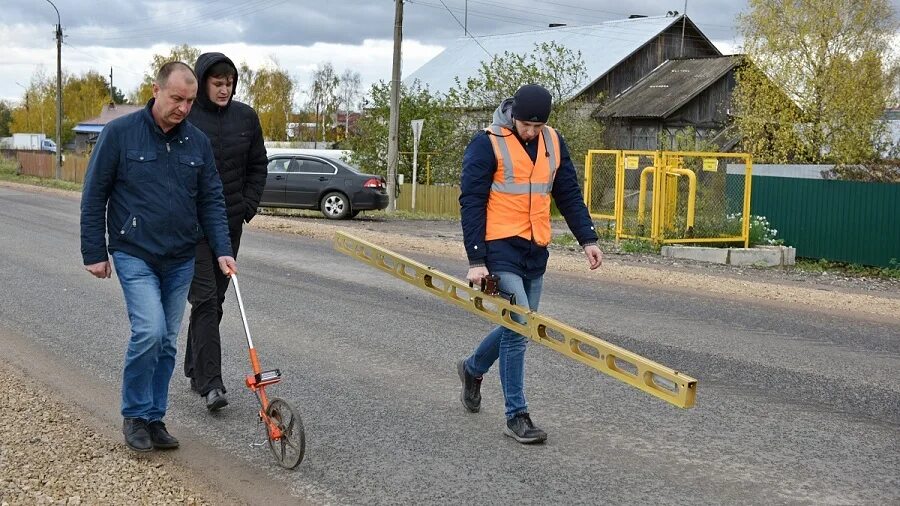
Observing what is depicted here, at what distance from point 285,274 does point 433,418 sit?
286 inches

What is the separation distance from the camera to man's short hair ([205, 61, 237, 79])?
5.88 m

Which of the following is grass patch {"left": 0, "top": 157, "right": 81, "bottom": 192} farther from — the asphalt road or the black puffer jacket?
the black puffer jacket

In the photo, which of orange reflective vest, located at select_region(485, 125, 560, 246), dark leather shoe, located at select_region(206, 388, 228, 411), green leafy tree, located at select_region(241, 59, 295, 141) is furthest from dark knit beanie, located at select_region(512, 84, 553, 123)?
green leafy tree, located at select_region(241, 59, 295, 141)

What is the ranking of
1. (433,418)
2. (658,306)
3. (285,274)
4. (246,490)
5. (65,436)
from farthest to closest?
(285,274)
(658,306)
(433,418)
(65,436)
(246,490)

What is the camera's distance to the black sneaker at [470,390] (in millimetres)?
6195

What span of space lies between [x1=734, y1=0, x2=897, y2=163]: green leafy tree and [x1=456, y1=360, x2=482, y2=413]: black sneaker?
76.6 ft

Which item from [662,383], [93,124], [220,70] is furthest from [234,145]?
[93,124]

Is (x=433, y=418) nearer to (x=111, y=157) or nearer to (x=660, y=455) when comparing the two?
(x=660, y=455)

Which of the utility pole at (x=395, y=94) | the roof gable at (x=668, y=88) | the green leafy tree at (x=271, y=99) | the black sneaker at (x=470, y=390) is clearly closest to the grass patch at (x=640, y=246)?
the utility pole at (x=395, y=94)

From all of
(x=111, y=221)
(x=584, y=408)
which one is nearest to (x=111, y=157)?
(x=111, y=221)

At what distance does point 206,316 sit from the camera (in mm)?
6117

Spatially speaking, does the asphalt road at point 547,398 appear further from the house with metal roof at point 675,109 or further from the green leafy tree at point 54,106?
the green leafy tree at point 54,106

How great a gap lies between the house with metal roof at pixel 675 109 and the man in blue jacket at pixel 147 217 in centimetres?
3694

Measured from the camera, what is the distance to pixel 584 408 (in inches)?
253
